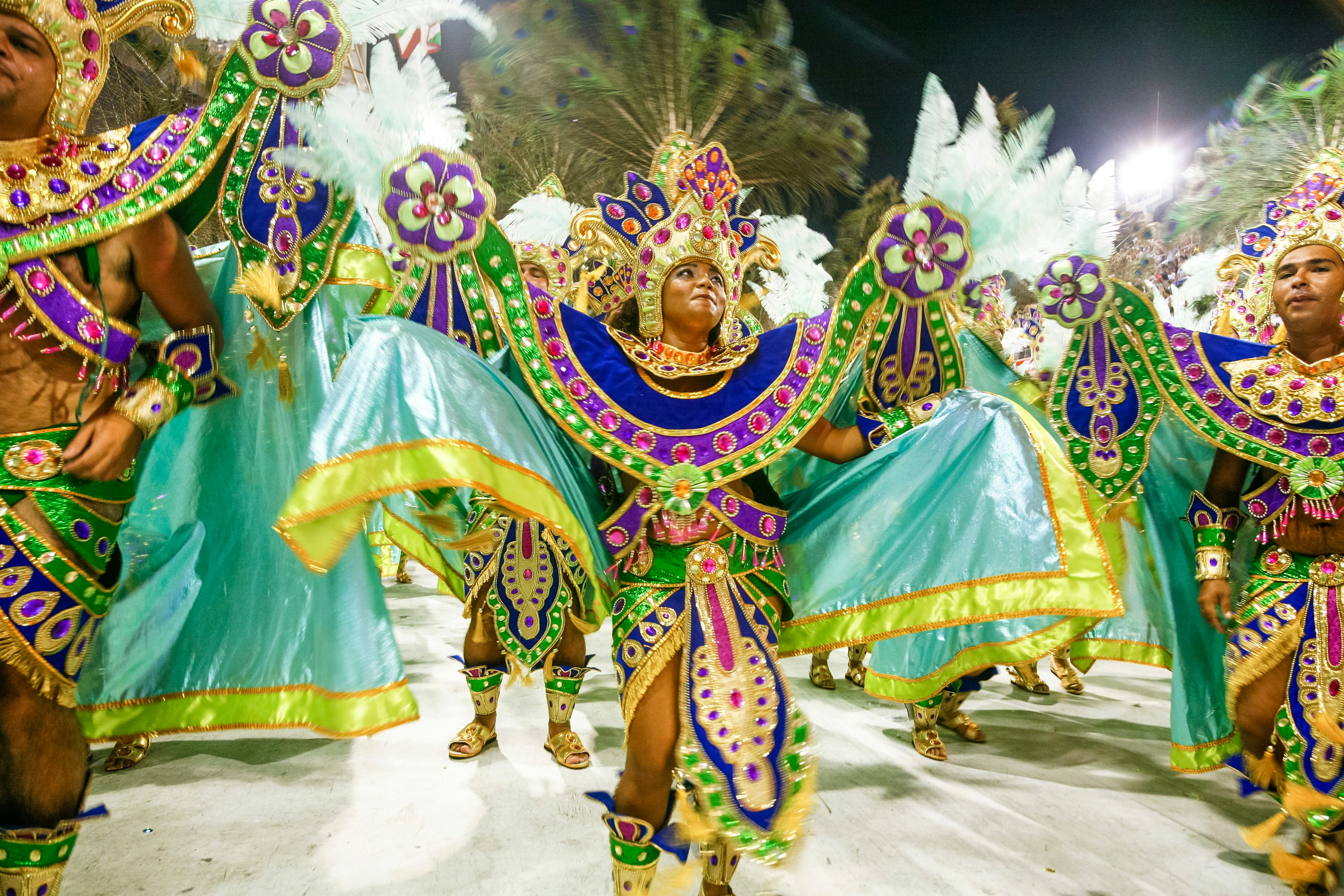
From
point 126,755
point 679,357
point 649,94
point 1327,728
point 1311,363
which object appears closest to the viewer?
point 679,357

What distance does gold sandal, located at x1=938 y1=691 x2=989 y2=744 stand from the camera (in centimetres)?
351

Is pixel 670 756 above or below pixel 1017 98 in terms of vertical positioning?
below

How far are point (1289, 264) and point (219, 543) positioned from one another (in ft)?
11.5

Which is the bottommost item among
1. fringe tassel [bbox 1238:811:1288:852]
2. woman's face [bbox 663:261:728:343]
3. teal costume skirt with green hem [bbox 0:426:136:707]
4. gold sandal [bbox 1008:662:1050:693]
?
gold sandal [bbox 1008:662:1050:693]

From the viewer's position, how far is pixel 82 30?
5.96ft

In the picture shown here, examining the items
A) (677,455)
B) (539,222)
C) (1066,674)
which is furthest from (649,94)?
(1066,674)

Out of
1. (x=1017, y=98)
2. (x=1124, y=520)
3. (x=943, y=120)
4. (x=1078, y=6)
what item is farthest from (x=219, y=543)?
(x=1078, y=6)

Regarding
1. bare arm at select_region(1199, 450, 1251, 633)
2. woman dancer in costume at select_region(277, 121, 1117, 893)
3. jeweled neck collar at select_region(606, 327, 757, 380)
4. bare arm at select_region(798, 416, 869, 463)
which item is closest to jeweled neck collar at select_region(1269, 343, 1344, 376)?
bare arm at select_region(1199, 450, 1251, 633)

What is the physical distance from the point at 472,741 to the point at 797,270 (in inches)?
98.5

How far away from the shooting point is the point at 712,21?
15.8ft

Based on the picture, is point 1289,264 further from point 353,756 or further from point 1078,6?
point 1078,6

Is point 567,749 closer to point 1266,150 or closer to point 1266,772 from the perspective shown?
point 1266,772

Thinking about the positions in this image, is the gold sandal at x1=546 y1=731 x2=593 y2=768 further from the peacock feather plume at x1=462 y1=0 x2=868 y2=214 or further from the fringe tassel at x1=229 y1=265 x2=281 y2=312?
the peacock feather plume at x1=462 y1=0 x2=868 y2=214

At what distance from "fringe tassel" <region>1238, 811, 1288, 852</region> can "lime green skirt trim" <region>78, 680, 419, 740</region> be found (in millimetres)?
2519
